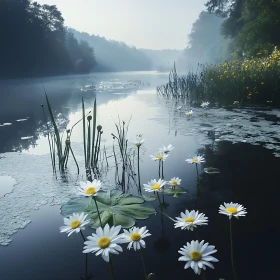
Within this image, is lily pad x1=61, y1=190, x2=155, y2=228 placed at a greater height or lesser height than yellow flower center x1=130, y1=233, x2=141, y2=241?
lesser

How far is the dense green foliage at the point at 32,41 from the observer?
72.6 ft

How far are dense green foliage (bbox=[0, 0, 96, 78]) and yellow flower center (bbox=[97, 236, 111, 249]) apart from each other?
23864 millimetres

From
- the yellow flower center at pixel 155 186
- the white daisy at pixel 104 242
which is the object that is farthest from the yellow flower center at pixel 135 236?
the yellow flower center at pixel 155 186

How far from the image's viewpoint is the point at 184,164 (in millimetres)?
2750

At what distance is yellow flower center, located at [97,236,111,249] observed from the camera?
938mm

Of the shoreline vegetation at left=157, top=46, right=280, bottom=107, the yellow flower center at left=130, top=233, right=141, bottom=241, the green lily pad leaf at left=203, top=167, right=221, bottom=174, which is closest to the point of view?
the yellow flower center at left=130, top=233, right=141, bottom=241

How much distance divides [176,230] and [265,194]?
901mm

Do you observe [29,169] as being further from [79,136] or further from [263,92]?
[263,92]

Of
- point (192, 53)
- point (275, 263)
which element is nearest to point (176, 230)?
point (275, 263)

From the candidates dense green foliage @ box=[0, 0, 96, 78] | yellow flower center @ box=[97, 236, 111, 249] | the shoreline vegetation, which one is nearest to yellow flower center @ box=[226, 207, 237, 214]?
yellow flower center @ box=[97, 236, 111, 249]

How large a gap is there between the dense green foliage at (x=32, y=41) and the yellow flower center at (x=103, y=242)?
78.3 ft

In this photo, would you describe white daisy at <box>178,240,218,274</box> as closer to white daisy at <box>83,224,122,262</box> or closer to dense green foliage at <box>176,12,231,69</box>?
white daisy at <box>83,224,122,262</box>

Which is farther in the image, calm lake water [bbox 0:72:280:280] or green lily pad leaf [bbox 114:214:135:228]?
green lily pad leaf [bbox 114:214:135:228]

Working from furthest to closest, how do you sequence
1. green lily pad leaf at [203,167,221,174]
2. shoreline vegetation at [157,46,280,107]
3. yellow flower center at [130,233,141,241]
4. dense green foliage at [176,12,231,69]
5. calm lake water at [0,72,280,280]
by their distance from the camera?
dense green foliage at [176,12,231,69], shoreline vegetation at [157,46,280,107], green lily pad leaf at [203,167,221,174], calm lake water at [0,72,280,280], yellow flower center at [130,233,141,241]
